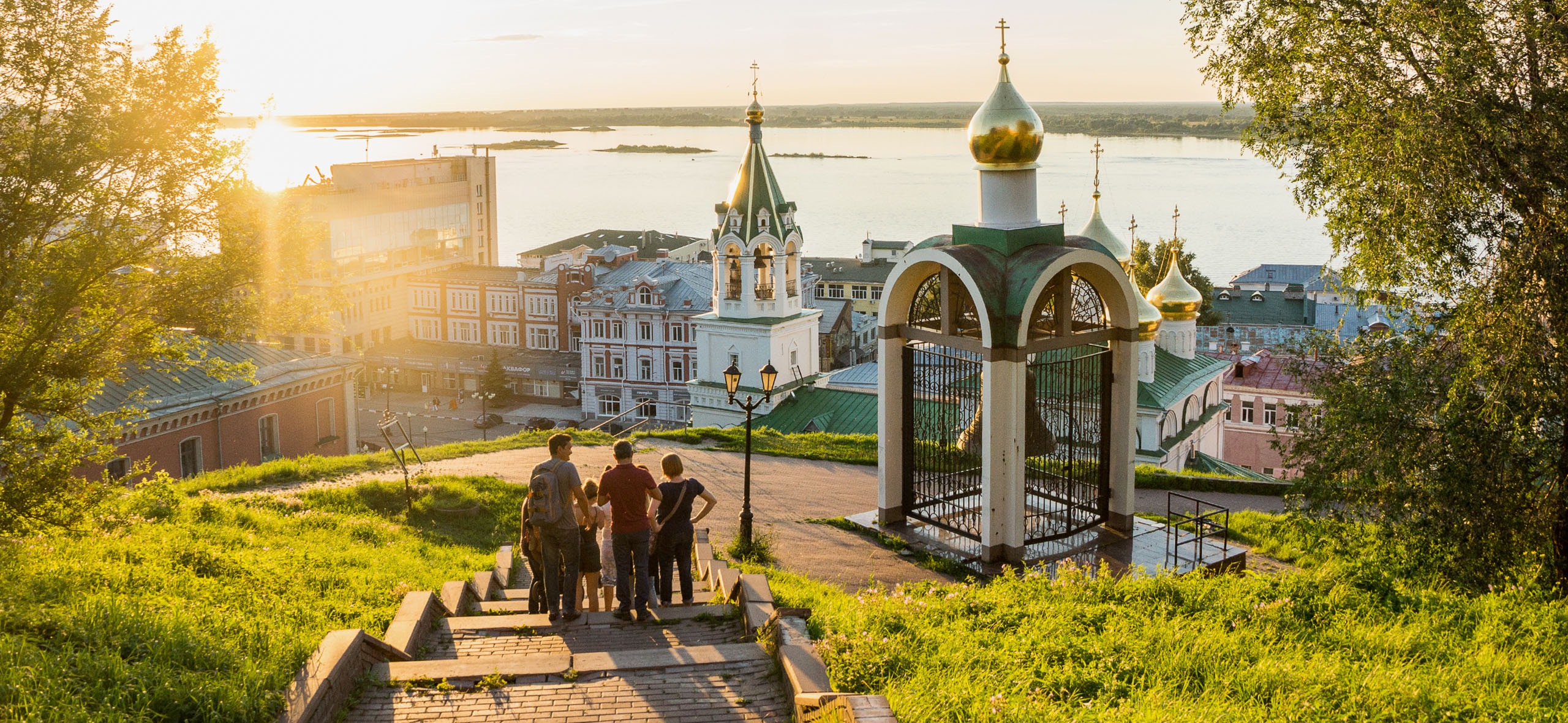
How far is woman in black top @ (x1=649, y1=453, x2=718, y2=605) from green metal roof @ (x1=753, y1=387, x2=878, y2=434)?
16934 mm

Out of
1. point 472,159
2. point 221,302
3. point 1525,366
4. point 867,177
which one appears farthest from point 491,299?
point 867,177

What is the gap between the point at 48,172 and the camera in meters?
7.50

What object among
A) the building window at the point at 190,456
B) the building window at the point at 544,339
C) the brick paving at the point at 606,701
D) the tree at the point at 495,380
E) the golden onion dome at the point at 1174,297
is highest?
the golden onion dome at the point at 1174,297

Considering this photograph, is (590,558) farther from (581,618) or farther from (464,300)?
(464,300)

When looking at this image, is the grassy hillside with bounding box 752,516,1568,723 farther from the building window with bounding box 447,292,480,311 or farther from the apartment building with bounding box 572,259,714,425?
the building window with bounding box 447,292,480,311

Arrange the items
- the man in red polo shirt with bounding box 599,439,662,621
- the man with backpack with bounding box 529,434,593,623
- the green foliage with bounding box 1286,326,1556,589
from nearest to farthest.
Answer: the man with backpack with bounding box 529,434,593,623 < the man in red polo shirt with bounding box 599,439,662,621 < the green foliage with bounding box 1286,326,1556,589

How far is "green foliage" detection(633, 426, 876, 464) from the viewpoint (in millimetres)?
17766

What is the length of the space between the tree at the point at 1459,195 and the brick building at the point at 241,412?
1797 cm

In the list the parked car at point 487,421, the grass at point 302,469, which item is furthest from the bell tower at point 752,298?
the parked car at point 487,421

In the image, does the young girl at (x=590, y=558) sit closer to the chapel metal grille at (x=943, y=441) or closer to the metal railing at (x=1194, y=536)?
the chapel metal grille at (x=943, y=441)

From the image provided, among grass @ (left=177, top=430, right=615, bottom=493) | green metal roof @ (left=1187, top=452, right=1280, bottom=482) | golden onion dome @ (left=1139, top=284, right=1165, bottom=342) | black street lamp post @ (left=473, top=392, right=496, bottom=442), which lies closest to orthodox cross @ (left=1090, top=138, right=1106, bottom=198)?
golden onion dome @ (left=1139, top=284, right=1165, bottom=342)

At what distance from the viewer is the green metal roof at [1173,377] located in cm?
2364

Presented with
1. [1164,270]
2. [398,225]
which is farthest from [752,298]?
[398,225]

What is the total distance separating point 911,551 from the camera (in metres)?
10.9
